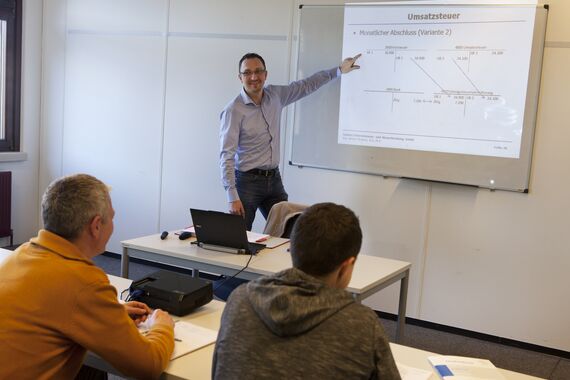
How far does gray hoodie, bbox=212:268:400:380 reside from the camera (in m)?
1.37

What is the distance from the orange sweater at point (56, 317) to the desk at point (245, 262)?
121 cm

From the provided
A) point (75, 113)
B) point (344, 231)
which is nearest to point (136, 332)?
point (344, 231)

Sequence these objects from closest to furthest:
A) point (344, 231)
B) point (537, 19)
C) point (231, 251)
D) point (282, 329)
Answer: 1. point (282, 329)
2. point (344, 231)
3. point (231, 251)
4. point (537, 19)

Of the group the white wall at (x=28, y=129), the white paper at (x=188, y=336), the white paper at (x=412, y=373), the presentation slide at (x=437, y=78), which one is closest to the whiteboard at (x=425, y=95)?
the presentation slide at (x=437, y=78)

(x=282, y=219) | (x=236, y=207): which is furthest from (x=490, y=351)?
(x=236, y=207)

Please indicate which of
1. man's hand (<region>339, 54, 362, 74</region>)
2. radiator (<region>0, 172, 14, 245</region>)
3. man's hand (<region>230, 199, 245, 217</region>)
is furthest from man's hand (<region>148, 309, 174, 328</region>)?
radiator (<region>0, 172, 14, 245</region>)

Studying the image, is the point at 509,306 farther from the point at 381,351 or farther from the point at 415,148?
the point at 381,351

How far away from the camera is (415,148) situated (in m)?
4.33

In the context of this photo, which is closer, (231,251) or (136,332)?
(136,332)

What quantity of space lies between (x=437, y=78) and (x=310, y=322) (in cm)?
316

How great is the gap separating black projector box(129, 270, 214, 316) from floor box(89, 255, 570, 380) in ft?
6.32

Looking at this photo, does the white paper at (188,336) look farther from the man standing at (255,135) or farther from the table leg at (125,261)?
the man standing at (255,135)

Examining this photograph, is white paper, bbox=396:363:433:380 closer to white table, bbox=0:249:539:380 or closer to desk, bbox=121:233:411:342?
white table, bbox=0:249:539:380

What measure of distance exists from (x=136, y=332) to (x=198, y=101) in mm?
3643
